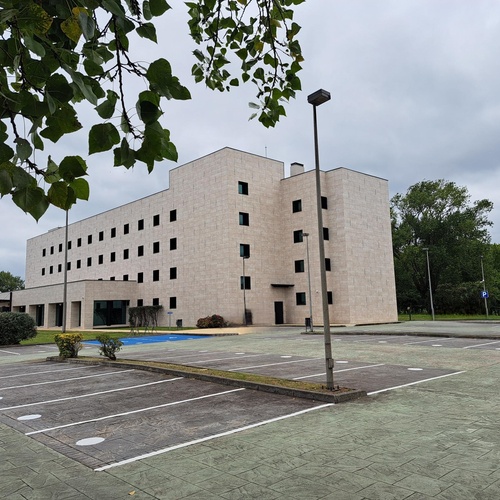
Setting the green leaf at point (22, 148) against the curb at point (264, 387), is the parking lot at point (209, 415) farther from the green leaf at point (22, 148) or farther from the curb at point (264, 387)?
the green leaf at point (22, 148)

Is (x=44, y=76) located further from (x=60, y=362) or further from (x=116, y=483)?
(x=60, y=362)

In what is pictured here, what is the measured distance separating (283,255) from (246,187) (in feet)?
27.3

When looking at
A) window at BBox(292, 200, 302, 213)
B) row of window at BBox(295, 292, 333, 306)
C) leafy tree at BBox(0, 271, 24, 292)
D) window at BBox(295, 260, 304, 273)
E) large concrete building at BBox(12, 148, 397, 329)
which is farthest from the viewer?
leafy tree at BBox(0, 271, 24, 292)

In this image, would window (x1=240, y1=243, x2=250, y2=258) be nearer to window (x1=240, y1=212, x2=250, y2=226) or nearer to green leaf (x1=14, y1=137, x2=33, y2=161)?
window (x1=240, y1=212, x2=250, y2=226)

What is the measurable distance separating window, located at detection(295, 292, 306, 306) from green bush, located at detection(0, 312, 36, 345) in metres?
25.3

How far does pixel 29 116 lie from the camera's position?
2.00m

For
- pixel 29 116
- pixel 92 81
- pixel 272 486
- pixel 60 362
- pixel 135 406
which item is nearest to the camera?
pixel 29 116

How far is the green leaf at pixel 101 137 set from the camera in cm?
199

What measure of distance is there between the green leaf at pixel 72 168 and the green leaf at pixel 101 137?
0.08 m

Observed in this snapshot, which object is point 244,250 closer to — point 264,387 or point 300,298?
point 300,298

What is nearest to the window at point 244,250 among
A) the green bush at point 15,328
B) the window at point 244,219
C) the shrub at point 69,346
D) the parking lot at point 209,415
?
the window at point 244,219

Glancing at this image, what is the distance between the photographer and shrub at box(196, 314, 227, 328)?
3947 cm

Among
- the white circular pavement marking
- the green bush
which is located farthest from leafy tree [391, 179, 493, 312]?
the white circular pavement marking

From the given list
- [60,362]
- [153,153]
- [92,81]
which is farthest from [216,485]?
[60,362]
